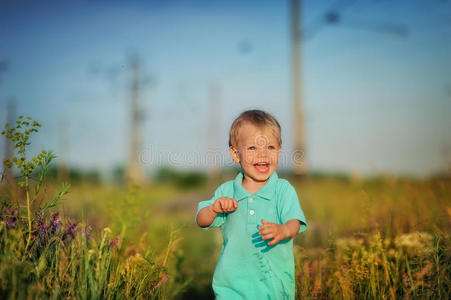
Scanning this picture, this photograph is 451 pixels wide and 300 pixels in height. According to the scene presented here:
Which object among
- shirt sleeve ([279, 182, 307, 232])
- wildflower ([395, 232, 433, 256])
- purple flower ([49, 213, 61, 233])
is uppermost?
shirt sleeve ([279, 182, 307, 232])

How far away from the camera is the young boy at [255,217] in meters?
2.37

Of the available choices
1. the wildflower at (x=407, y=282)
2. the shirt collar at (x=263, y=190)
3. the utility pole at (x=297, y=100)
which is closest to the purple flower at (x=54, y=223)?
the shirt collar at (x=263, y=190)

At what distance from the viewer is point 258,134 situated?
2541 millimetres

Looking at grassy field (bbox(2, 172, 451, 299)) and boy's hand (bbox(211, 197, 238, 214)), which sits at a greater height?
boy's hand (bbox(211, 197, 238, 214))

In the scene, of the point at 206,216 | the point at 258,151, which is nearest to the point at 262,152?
Result: the point at 258,151

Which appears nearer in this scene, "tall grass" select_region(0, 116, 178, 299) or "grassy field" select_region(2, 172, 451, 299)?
"tall grass" select_region(0, 116, 178, 299)

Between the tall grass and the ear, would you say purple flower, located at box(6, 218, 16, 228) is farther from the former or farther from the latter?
the ear

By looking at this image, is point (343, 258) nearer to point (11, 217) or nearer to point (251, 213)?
point (251, 213)

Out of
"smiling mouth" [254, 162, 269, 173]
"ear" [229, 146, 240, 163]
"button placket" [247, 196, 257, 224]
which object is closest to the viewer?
"button placket" [247, 196, 257, 224]

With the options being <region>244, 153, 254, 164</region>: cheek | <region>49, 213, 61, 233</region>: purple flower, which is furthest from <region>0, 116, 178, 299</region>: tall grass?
<region>244, 153, 254, 164</region>: cheek

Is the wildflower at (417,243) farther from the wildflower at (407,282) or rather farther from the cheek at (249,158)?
the cheek at (249,158)

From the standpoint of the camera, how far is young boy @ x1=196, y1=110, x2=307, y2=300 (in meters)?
2.37

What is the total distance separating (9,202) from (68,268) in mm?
740

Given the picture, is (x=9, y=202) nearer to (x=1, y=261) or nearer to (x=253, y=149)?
(x=1, y=261)
